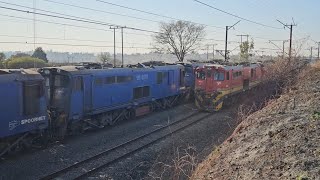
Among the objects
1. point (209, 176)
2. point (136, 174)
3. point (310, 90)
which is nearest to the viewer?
point (209, 176)

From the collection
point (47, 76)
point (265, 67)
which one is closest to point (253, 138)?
point (47, 76)

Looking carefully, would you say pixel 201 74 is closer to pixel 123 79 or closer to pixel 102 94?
pixel 123 79

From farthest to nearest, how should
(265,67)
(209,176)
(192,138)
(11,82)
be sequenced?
(265,67)
(192,138)
(11,82)
(209,176)

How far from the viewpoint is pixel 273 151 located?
9.47m

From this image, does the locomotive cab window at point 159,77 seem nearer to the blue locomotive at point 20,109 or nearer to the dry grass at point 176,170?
the blue locomotive at point 20,109

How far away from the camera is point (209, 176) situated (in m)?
9.30

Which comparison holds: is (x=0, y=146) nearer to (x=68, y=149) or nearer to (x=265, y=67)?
(x=68, y=149)

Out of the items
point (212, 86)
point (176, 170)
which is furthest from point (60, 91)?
point (212, 86)

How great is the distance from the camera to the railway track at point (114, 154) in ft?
42.0

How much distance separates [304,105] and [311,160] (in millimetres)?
7564

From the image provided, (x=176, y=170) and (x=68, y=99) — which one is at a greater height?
(x=68, y=99)

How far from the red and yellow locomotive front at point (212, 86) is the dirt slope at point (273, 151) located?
12380mm

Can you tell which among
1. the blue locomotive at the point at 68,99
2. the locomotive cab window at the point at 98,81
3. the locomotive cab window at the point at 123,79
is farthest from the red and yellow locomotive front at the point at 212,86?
the locomotive cab window at the point at 98,81

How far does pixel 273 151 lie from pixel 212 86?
17306mm
